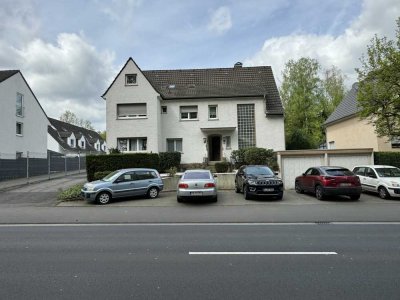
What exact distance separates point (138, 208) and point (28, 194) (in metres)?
8.28

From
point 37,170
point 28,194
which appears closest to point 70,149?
point 37,170

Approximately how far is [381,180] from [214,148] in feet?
52.8

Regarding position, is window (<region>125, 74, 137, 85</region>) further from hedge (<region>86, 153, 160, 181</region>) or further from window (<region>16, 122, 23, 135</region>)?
window (<region>16, 122, 23, 135</region>)

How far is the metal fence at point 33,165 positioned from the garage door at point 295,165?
1833cm

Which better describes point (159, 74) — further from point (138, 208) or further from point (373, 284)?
point (373, 284)

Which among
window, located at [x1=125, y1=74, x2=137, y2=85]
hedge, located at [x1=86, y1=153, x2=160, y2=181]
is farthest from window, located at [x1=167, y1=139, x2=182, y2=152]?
hedge, located at [x1=86, y1=153, x2=160, y2=181]

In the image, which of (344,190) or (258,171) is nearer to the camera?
(344,190)

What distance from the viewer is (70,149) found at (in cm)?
5441

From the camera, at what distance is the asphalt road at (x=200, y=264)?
14.9ft

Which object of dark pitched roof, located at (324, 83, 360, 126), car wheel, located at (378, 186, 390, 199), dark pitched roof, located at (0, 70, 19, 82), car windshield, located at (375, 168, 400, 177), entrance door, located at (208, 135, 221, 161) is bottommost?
car wheel, located at (378, 186, 390, 199)

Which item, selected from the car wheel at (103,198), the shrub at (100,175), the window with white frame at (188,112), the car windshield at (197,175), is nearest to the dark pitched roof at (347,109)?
the window with white frame at (188,112)

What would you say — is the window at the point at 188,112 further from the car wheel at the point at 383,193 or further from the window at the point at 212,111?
the car wheel at the point at 383,193

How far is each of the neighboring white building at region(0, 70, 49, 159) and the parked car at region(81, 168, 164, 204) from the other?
15051 millimetres

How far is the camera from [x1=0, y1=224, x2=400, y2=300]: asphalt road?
4527 millimetres
